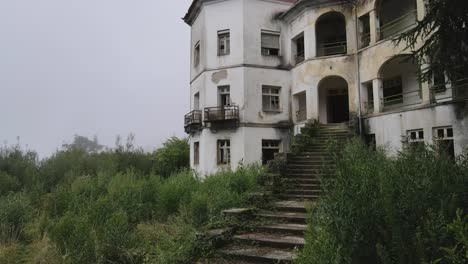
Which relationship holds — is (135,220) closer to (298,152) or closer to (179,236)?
(179,236)

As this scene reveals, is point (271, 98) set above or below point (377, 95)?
above

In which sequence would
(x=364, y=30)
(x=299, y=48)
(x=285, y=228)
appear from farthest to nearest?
(x=299, y=48), (x=364, y=30), (x=285, y=228)

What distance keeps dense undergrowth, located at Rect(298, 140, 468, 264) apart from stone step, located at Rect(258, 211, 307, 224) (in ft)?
11.4

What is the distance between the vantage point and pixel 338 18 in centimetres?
1912

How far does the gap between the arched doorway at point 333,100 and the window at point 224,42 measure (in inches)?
234

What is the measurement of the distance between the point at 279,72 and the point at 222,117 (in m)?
4.55

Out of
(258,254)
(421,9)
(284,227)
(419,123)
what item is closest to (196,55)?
(421,9)

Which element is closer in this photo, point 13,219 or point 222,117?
point 13,219

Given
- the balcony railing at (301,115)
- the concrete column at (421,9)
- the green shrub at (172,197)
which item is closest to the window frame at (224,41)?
the balcony railing at (301,115)

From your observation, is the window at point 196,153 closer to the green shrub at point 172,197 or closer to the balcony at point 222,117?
the balcony at point 222,117

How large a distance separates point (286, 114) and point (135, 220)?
12325 millimetres

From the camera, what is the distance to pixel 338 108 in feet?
→ 64.7

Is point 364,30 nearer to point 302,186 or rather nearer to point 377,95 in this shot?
point 377,95

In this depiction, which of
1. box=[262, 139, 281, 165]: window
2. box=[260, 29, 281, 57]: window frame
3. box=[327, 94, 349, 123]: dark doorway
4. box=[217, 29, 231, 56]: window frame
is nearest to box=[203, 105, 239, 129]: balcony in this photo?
box=[262, 139, 281, 165]: window
